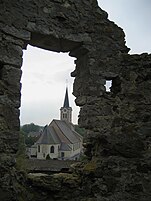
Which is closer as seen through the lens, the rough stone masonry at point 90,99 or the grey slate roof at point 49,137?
the rough stone masonry at point 90,99

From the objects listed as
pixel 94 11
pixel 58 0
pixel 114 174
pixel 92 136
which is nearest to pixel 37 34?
pixel 58 0

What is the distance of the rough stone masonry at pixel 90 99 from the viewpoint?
341cm

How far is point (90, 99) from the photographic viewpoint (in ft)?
13.2

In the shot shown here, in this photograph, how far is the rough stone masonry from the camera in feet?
11.2

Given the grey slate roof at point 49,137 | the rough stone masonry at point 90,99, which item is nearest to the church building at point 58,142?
the grey slate roof at point 49,137

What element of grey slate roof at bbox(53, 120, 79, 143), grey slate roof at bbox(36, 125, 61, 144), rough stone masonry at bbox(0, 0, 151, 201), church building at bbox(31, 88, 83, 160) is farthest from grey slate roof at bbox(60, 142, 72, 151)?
rough stone masonry at bbox(0, 0, 151, 201)

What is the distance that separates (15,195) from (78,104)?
164cm

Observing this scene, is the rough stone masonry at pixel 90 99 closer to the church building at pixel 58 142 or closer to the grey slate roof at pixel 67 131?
the church building at pixel 58 142

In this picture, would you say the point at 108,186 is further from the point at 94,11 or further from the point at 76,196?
the point at 94,11

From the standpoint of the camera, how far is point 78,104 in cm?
410

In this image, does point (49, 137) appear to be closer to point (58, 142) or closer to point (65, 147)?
point (58, 142)

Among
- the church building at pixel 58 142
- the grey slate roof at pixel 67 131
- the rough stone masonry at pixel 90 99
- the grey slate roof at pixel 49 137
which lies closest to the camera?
the rough stone masonry at pixel 90 99

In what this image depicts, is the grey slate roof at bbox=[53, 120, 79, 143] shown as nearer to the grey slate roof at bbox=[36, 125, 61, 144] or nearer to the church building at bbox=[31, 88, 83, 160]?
the church building at bbox=[31, 88, 83, 160]

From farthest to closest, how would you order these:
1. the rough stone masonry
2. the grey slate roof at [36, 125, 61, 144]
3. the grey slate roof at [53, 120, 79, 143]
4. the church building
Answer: the grey slate roof at [53, 120, 79, 143] → the grey slate roof at [36, 125, 61, 144] → the church building → the rough stone masonry
